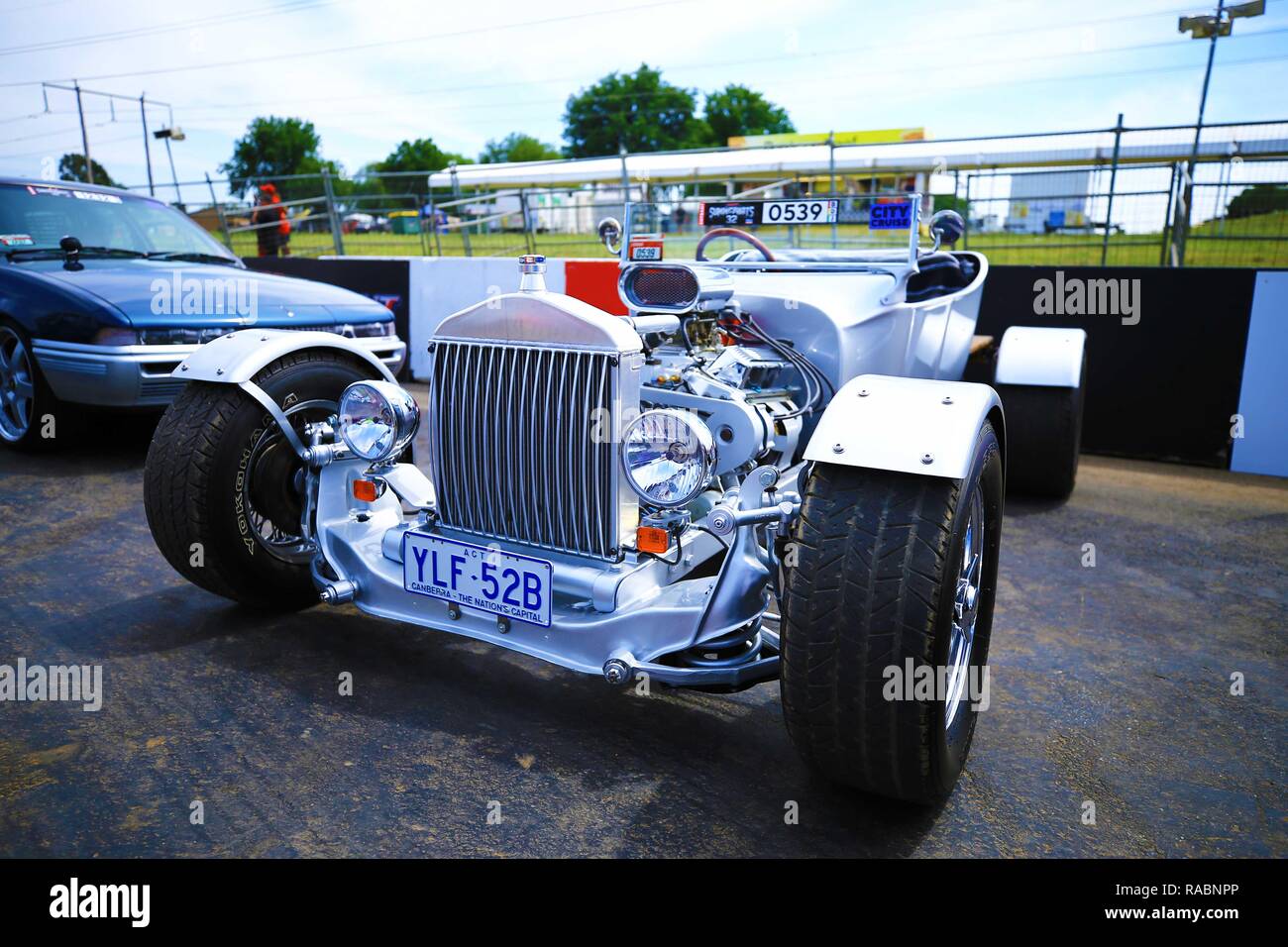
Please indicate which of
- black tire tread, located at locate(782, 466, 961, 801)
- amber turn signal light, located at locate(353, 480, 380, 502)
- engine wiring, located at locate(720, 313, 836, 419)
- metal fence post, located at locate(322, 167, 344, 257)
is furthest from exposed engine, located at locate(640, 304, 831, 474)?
metal fence post, located at locate(322, 167, 344, 257)

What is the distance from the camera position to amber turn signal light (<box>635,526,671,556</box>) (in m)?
2.81

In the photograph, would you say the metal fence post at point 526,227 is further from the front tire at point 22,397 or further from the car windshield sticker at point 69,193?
the front tire at point 22,397

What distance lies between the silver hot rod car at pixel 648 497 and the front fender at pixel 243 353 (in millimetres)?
12

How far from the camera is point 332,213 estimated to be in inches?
502

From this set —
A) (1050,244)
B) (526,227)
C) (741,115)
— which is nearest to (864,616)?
(1050,244)

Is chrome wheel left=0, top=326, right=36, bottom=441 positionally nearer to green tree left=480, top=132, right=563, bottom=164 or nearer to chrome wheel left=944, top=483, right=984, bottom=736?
chrome wheel left=944, top=483, right=984, bottom=736

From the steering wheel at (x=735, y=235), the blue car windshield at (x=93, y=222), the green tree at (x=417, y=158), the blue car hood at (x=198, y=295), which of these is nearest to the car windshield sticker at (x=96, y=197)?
the blue car windshield at (x=93, y=222)

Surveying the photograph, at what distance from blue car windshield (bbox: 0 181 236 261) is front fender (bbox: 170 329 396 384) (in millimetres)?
4059

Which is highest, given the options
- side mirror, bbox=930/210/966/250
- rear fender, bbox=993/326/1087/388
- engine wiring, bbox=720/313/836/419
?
side mirror, bbox=930/210/966/250

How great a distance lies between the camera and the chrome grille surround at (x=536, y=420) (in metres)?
2.85

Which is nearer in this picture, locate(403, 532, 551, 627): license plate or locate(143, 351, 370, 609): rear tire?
locate(403, 532, 551, 627): license plate

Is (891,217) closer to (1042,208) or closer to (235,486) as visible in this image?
(235,486)

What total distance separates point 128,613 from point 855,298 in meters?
3.53

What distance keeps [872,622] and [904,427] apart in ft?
1.75
